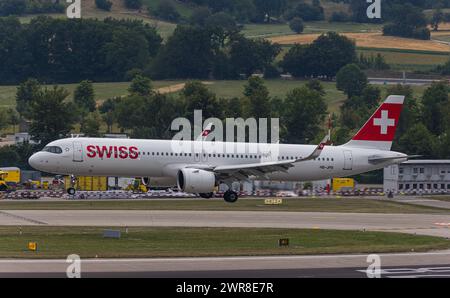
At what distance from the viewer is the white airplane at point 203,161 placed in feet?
267

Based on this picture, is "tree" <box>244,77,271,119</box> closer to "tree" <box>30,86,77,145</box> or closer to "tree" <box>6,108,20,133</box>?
"tree" <box>30,86,77,145</box>

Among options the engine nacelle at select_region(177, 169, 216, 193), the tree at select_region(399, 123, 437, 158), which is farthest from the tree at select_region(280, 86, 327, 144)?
the engine nacelle at select_region(177, 169, 216, 193)

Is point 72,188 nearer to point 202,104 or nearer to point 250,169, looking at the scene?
point 250,169

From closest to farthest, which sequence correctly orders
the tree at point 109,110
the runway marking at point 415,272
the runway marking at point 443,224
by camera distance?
the runway marking at point 415,272
the runway marking at point 443,224
the tree at point 109,110

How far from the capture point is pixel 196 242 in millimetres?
60156

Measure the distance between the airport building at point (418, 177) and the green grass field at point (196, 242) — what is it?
156 feet

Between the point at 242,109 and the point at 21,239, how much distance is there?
95.7 meters

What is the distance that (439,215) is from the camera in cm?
Answer: 8388

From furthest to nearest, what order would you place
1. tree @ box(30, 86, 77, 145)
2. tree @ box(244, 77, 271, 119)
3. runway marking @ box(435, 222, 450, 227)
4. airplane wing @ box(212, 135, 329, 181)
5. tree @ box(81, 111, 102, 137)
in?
tree @ box(244, 77, 271, 119)
tree @ box(81, 111, 102, 137)
tree @ box(30, 86, 77, 145)
airplane wing @ box(212, 135, 329, 181)
runway marking @ box(435, 222, 450, 227)

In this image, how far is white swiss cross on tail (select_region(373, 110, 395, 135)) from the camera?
298ft

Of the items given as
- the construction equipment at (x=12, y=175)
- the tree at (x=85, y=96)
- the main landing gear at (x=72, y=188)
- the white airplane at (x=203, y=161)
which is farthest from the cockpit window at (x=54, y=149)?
the tree at (x=85, y=96)

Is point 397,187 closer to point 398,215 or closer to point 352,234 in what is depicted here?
point 398,215

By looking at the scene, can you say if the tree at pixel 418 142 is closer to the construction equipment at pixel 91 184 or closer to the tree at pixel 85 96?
the construction equipment at pixel 91 184

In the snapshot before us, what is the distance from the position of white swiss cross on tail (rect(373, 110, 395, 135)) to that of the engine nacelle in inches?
676
